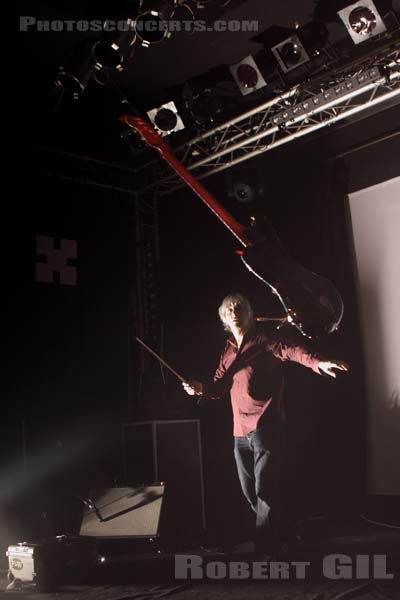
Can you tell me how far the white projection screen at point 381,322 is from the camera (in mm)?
4934

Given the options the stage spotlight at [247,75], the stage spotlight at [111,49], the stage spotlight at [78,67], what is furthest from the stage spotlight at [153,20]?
the stage spotlight at [247,75]

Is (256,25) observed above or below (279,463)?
above

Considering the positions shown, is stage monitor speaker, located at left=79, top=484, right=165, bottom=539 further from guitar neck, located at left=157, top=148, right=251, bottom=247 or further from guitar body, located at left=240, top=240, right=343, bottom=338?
guitar neck, located at left=157, top=148, right=251, bottom=247

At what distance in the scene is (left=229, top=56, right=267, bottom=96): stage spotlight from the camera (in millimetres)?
4891

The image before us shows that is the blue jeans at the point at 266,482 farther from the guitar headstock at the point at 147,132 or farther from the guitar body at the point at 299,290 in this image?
the guitar headstock at the point at 147,132

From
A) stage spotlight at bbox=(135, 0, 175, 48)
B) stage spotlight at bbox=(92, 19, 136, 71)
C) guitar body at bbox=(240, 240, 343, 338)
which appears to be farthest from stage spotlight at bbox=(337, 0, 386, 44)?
guitar body at bbox=(240, 240, 343, 338)

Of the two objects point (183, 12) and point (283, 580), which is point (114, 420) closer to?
point (283, 580)

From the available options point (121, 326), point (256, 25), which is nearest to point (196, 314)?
point (121, 326)

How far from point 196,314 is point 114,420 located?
3.83 ft

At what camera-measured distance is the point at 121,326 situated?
6.12 metres

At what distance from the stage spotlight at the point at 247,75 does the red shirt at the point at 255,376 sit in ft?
5.77

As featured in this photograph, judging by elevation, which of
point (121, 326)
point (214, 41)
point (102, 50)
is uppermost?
point (214, 41)

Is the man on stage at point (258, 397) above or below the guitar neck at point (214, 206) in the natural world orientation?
below

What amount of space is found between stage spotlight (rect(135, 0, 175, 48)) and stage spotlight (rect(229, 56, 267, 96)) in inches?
45.5
